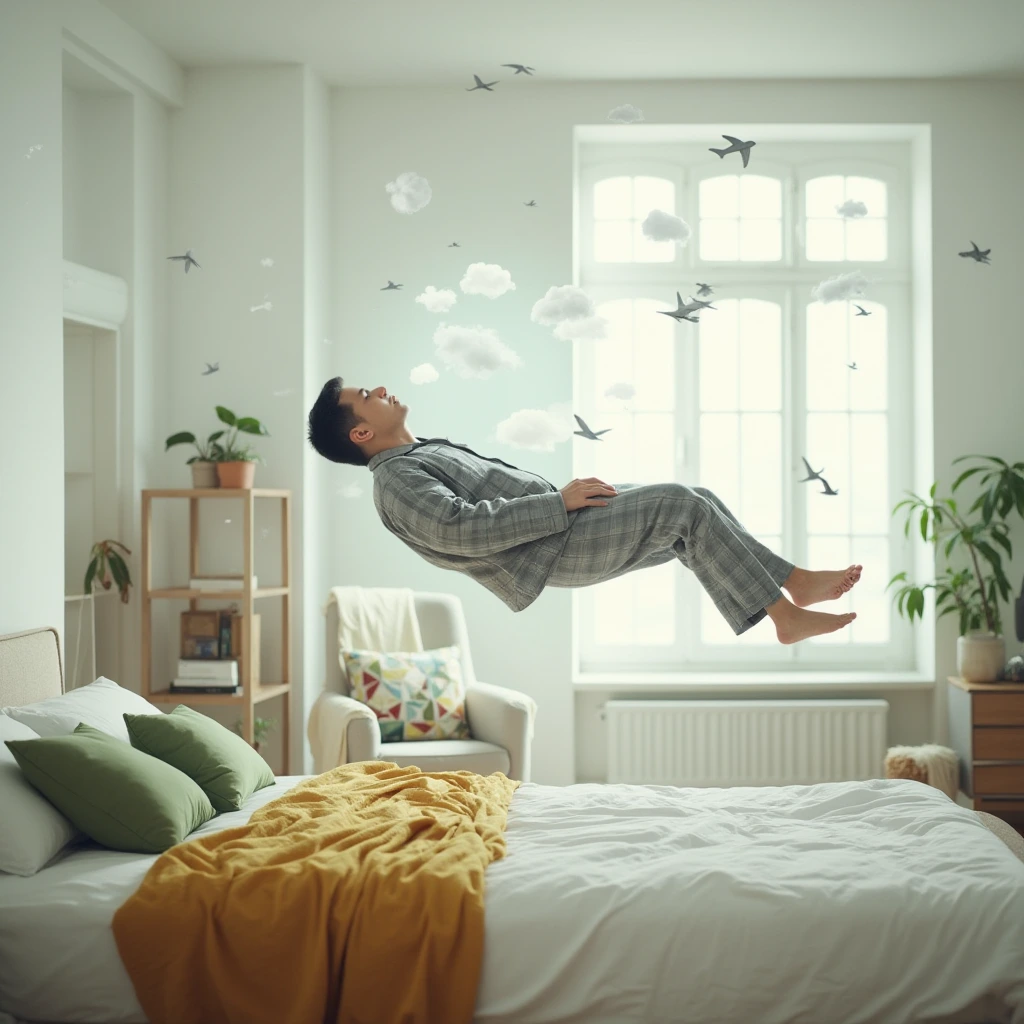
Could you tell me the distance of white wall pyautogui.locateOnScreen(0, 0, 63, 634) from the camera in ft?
10.6

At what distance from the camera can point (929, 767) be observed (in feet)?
14.2

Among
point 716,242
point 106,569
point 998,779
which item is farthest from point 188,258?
point 998,779

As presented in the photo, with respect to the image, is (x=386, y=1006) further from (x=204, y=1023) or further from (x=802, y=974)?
(x=802, y=974)

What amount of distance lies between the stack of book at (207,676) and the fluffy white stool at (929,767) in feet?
8.58

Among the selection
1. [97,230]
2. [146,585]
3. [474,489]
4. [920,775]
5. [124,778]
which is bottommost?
[920,775]

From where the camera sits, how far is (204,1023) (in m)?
2.09

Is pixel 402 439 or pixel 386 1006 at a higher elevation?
pixel 402 439

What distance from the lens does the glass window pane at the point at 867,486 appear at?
4988mm

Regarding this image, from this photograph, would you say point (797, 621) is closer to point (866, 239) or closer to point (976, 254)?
point (976, 254)

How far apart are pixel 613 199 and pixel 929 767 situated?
2.81 metres

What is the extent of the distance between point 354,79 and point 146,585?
232 cm

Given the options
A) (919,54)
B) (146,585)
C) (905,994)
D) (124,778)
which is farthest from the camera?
Answer: (919,54)

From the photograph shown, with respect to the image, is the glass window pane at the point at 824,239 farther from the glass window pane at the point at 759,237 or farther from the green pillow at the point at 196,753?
the green pillow at the point at 196,753

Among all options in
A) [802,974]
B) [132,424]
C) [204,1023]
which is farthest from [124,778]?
[132,424]
